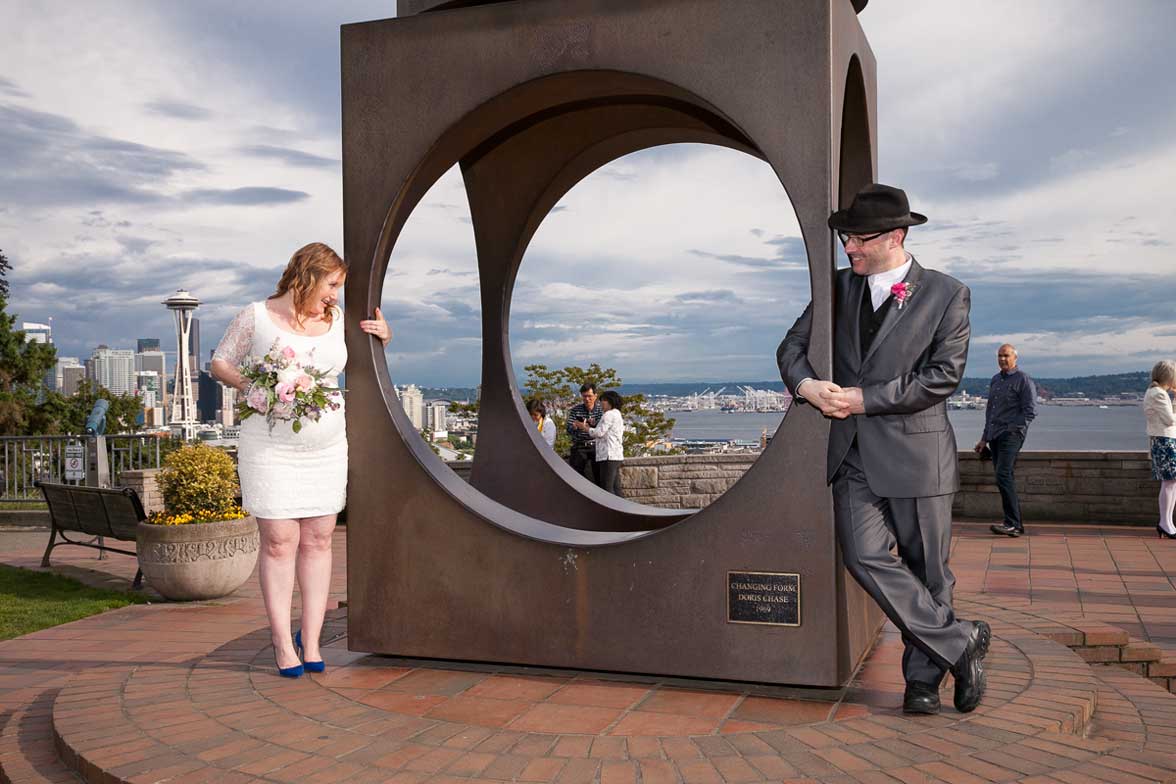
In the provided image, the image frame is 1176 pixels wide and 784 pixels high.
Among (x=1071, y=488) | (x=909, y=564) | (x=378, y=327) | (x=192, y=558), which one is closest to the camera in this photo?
(x=909, y=564)

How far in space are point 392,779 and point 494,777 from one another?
29 cm

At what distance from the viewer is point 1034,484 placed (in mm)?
10492

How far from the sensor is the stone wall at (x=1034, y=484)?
10.1 m

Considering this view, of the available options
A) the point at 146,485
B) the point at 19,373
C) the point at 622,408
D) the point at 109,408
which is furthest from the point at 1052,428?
the point at 109,408

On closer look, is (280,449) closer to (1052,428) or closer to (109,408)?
(1052,428)

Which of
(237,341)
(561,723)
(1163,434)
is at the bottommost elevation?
(561,723)

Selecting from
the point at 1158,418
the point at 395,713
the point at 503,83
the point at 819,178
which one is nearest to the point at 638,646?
the point at 395,713

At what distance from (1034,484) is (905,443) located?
7784 millimetres

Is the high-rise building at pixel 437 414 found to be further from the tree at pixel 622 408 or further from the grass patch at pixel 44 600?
the grass patch at pixel 44 600

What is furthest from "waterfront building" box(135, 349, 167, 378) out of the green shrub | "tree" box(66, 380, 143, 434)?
the green shrub

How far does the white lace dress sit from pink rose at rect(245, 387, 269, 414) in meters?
0.11

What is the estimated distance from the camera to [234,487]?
715 cm

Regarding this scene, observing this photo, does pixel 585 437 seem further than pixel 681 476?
No

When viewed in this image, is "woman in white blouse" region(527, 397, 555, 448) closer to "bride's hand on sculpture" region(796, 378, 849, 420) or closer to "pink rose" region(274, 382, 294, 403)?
"pink rose" region(274, 382, 294, 403)
